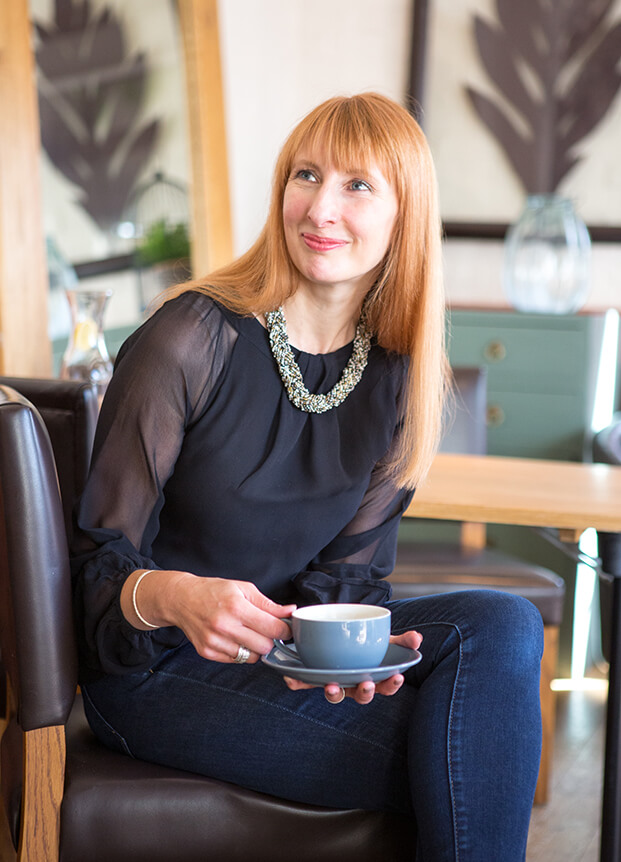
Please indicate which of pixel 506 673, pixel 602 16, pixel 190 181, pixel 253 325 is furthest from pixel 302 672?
pixel 602 16

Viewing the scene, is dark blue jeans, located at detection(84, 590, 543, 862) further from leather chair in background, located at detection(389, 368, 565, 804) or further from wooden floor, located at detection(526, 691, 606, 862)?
wooden floor, located at detection(526, 691, 606, 862)

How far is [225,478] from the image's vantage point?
145 cm

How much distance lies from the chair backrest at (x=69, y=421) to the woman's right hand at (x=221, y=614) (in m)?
0.44

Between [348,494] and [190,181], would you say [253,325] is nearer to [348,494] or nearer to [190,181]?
[348,494]

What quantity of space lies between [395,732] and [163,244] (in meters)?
1.88

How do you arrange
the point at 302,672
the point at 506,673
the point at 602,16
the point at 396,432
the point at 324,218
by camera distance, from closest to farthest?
the point at 302,672, the point at 506,673, the point at 324,218, the point at 396,432, the point at 602,16

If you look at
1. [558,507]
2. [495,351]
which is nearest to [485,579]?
[558,507]

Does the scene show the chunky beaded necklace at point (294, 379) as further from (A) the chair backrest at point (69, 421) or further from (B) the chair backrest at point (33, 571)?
(B) the chair backrest at point (33, 571)

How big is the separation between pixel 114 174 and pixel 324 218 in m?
1.31

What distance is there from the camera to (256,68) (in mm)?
3350

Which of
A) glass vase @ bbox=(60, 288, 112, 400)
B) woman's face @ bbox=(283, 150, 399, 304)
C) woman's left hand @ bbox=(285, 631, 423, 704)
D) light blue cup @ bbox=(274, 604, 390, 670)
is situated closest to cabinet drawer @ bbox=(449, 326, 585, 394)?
glass vase @ bbox=(60, 288, 112, 400)

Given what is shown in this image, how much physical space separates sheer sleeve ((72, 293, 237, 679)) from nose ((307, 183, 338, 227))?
0.20 meters

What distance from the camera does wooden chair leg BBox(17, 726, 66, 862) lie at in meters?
1.21

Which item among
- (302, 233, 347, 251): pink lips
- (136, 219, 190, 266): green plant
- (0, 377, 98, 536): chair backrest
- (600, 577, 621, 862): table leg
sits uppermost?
(302, 233, 347, 251): pink lips
